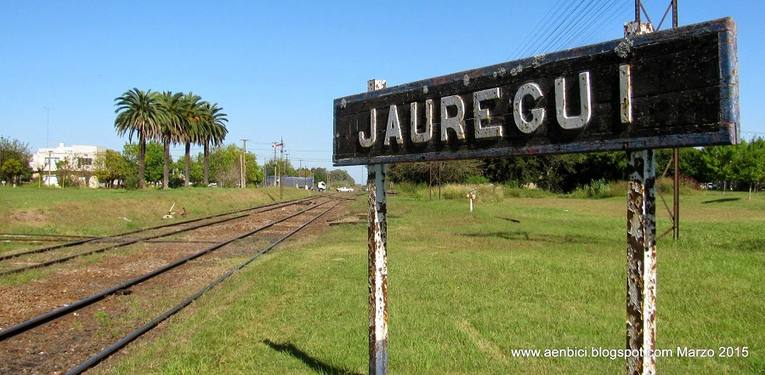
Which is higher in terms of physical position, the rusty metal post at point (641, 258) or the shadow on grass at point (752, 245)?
the rusty metal post at point (641, 258)

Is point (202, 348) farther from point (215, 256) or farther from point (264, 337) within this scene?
point (215, 256)

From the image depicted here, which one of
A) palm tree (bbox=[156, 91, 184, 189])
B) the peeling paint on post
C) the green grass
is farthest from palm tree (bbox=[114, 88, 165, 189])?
the peeling paint on post

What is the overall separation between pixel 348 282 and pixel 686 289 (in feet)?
16.7

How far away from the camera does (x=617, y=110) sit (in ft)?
9.53

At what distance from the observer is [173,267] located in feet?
43.7

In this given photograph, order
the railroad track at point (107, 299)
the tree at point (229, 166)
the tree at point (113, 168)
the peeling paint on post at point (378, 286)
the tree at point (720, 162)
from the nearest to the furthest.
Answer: the peeling paint on post at point (378, 286), the railroad track at point (107, 299), the tree at point (720, 162), the tree at point (113, 168), the tree at point (229, 166)

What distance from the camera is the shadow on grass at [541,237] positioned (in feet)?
55.0

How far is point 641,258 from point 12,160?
287 feet

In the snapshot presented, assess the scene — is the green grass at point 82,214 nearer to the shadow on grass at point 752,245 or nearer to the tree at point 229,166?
the shadow on grass at point 752,245

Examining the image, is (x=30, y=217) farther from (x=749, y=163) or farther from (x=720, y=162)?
(x=720, y=162)

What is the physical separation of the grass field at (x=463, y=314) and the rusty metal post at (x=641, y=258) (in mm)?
2532

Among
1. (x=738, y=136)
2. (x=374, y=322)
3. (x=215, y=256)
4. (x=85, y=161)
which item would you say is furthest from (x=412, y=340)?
(x=85, y=161)

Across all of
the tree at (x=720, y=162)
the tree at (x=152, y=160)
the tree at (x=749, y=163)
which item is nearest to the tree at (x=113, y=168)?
the tree at (x=152, y=160)

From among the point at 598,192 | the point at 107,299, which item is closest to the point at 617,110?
the point at 107,299
